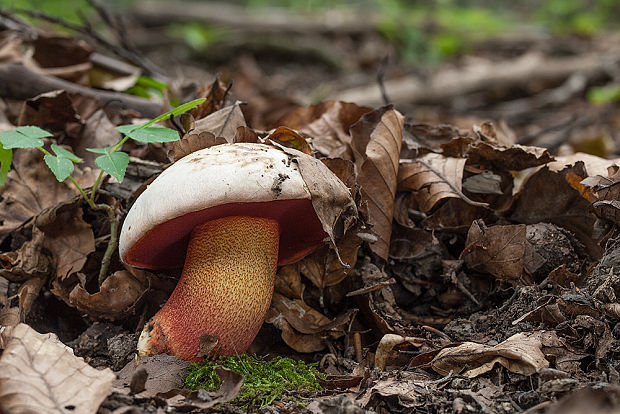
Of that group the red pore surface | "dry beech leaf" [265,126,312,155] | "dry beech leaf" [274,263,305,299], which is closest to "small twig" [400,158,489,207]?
"dry beech leaf" [265,126,312,155]

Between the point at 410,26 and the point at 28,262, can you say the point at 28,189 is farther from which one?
the point at 410,26

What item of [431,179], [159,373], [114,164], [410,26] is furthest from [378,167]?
[410,26]

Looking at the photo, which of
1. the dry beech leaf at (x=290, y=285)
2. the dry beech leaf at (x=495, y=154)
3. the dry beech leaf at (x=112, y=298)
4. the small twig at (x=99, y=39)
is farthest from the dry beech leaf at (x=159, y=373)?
the small twig at (x=99, y=39)

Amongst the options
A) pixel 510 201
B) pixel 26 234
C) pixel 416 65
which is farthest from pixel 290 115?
pixel 416 65

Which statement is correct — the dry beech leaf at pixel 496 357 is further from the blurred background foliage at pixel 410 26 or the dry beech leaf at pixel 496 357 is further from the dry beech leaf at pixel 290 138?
the blurred background foliage at pixel 410 26

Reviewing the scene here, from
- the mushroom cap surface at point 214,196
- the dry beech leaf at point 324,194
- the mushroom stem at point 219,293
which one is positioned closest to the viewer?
the mushroom cap surface at point 214,196

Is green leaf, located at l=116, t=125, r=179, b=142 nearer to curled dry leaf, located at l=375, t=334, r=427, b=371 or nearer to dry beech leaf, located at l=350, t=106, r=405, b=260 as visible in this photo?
dry beech leaf, located at l=350, t=106, r=405, b=260
